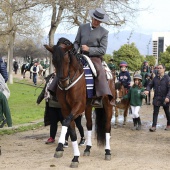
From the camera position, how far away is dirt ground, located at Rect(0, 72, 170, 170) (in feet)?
22.6

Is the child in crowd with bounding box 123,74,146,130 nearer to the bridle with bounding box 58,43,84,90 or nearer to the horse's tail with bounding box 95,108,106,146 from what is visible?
the horse's tail with bounding box 95,108,106,146

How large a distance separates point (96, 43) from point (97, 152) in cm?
225

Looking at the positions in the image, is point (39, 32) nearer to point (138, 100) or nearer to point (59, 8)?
point (59, 8)

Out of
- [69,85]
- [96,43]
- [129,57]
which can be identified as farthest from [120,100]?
[129,57]

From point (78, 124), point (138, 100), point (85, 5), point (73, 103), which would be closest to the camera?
point (73, 103)

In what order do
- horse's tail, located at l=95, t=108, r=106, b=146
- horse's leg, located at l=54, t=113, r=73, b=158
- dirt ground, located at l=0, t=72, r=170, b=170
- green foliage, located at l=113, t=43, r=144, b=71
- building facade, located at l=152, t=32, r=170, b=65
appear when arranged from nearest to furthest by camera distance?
1. horse's leg, located at l=54, t=113, r=73, b=158
2. dirt ground, located at l=0, t=72, r=170, b=170
3. horse's tail, located at l=95, t=108, r=106, b=146
4. green foliage, located at l=113, t=43, r=144, b=71
5. building facade, located at l=152, t=32, r=170, b=65

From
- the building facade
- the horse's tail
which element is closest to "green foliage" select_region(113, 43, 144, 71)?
the horse's tail

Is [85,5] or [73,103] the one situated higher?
[85,5]

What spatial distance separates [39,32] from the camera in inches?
1211

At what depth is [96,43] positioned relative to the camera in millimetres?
7504

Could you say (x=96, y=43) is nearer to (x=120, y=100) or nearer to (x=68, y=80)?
(x=68, y=80)

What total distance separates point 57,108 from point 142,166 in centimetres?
286

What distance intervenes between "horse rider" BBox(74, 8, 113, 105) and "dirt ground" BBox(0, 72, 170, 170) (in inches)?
Result: 46.8

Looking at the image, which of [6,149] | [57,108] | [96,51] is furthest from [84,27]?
[6,149]
